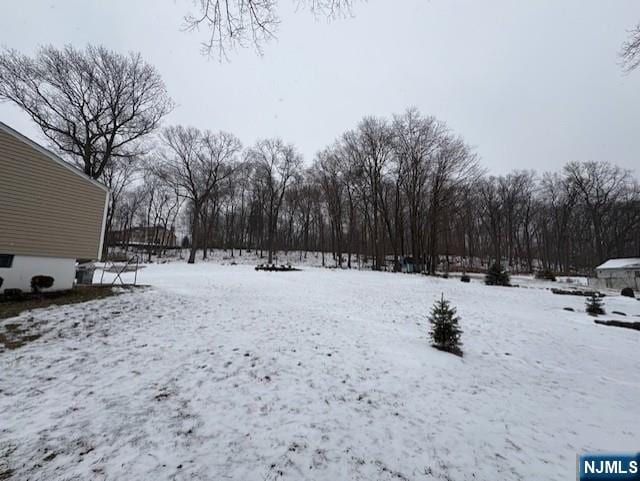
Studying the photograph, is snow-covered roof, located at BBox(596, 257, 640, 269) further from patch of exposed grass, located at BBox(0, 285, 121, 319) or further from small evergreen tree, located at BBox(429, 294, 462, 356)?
patch of exposed grass, located at BBox(0, 285, 121, 319)

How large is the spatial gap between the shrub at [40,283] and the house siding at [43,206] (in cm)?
86

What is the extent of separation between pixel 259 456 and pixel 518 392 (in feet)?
12.6

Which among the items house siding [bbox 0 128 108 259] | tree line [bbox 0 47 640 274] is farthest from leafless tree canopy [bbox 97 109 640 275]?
house siding [bbox 0 128 108 259]

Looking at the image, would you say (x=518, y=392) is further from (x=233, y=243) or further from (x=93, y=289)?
(x=233, y=243)

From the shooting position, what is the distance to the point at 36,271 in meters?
7.94

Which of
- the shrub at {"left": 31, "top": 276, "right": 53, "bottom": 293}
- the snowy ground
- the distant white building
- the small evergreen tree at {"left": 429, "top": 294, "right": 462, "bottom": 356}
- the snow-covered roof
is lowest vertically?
the snowy ground

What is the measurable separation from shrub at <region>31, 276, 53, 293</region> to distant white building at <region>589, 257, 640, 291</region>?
31847mm

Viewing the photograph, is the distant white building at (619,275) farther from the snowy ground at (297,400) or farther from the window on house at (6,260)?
the window on house at (6,260)

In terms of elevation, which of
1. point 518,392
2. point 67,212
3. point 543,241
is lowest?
point 518,392

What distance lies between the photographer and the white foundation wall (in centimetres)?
746

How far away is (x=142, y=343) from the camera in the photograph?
14.9ft

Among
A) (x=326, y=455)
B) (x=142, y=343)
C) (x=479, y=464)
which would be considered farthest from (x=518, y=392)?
(x=142, y=343)

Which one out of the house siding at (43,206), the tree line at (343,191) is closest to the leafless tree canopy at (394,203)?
the tree line at (343,191)

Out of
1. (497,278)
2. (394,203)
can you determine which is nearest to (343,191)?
(394,203)
